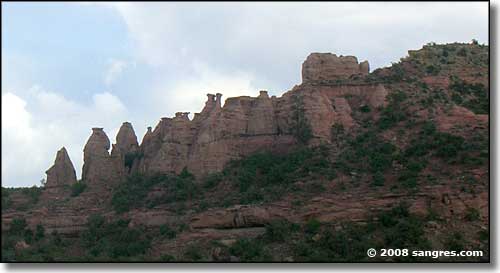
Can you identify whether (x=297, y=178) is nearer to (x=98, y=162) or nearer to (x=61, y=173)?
(x=98, y=162)

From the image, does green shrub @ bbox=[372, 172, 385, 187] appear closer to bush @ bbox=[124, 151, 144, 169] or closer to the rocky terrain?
the rocky terrain

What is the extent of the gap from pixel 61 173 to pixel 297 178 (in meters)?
14.9

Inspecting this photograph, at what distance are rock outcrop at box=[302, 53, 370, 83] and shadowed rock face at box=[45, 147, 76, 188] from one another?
13.9m

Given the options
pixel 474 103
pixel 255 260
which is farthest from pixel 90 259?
pixel 474 103

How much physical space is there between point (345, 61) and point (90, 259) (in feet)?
67.9

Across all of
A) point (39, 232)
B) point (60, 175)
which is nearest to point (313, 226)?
point (39, 232)

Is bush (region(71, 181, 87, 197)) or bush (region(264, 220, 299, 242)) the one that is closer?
bush (region(264, 220, 299, 242))

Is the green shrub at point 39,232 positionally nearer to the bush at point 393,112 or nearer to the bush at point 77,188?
the bush at point 77,188

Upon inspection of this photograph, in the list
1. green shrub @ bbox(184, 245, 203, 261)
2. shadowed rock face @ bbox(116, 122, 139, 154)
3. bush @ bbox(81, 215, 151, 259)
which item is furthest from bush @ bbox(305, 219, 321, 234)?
shadowed rock face @ bbox(116, 122, 139, 154)

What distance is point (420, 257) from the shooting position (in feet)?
114

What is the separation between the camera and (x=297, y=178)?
45094 mm

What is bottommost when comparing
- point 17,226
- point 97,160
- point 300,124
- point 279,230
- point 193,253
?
point 193,253

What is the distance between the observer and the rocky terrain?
38688 mm

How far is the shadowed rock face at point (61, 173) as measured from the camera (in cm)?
5269
